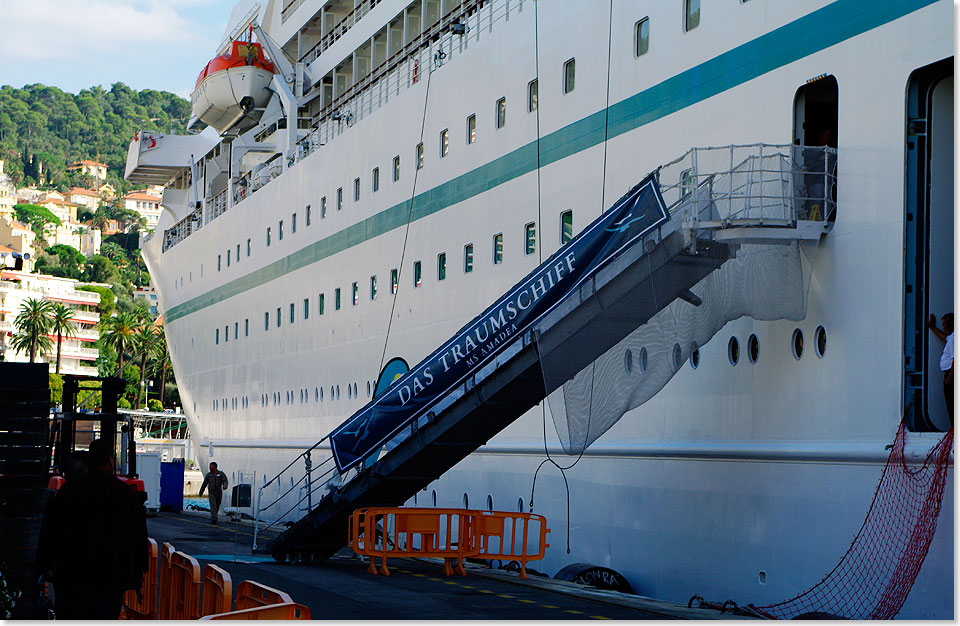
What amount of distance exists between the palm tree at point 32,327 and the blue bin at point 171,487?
69764 mm

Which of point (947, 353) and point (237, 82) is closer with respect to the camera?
point (947, 353)

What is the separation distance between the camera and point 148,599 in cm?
913

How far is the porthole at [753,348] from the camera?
11.1m

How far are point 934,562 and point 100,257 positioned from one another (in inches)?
5489

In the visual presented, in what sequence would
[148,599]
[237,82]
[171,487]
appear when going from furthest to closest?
[237,82], [171,487], [148,599]

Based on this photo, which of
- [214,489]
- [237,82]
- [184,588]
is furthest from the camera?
[237,82]

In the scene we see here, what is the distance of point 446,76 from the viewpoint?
18094 millimetres

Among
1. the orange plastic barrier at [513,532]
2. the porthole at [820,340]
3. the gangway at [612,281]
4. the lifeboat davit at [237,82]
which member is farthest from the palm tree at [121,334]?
the porthole at [820,340]

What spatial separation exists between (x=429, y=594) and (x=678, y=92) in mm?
5747

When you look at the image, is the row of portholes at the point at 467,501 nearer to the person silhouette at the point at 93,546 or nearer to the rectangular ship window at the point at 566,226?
the rectangular ship window at the point at 566,226

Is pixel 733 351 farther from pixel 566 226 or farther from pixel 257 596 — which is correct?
pixel 257 596

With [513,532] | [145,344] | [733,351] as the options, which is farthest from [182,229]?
[145,344]

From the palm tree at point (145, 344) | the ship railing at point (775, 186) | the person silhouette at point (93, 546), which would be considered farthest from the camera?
the palm tree at point (145, 344)

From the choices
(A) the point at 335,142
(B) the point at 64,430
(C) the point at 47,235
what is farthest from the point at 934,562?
(C) the point at 47,235
